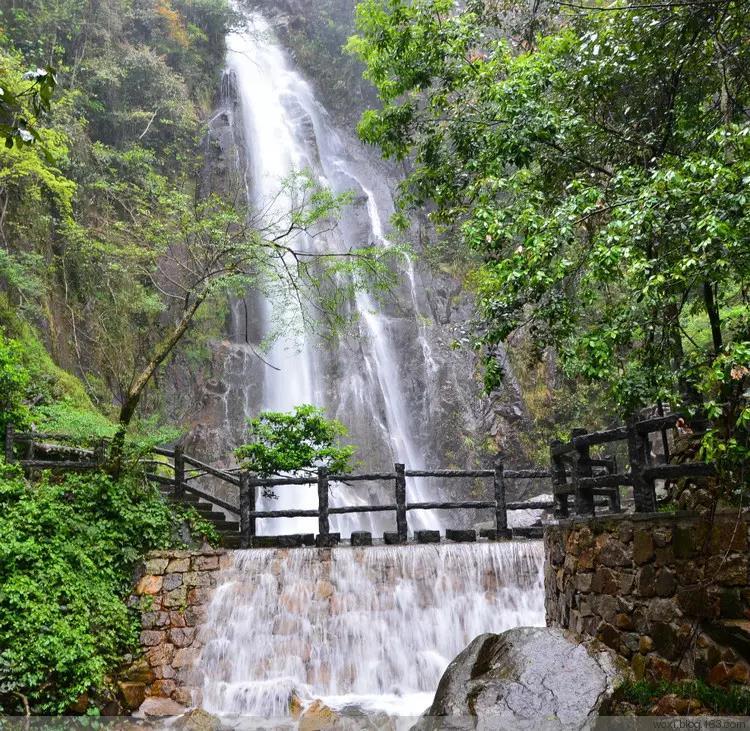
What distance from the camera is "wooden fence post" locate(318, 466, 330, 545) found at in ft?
32.9

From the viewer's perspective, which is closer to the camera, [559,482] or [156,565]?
[559,482]

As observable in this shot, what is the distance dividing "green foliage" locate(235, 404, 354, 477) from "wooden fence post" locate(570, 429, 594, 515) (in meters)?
5.42

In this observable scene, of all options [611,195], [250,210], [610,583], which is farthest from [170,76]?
[610,583]

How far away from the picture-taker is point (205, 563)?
364 inches

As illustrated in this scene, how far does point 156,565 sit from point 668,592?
6.68 meters

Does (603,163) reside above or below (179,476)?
above

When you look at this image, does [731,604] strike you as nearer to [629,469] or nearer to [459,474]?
[629,469]

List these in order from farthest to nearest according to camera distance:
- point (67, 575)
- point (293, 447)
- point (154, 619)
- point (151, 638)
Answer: point (293, 447), point (154, 619), point (151, 638), point (67, 575)

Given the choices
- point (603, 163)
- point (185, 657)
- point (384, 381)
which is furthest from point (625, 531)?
point (384, 381)

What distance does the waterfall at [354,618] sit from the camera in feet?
26.8

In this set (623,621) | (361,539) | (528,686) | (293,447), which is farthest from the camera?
(293,447)

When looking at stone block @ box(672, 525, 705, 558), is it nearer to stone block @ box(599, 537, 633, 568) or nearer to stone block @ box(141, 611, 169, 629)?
stone block @ box(599, 537, 633, 568)

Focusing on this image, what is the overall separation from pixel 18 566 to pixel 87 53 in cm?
1719

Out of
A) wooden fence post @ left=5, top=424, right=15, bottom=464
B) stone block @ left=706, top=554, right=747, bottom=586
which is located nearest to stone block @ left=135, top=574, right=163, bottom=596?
wooden fence post @ left=5, top=424, right=15, bottom=464
